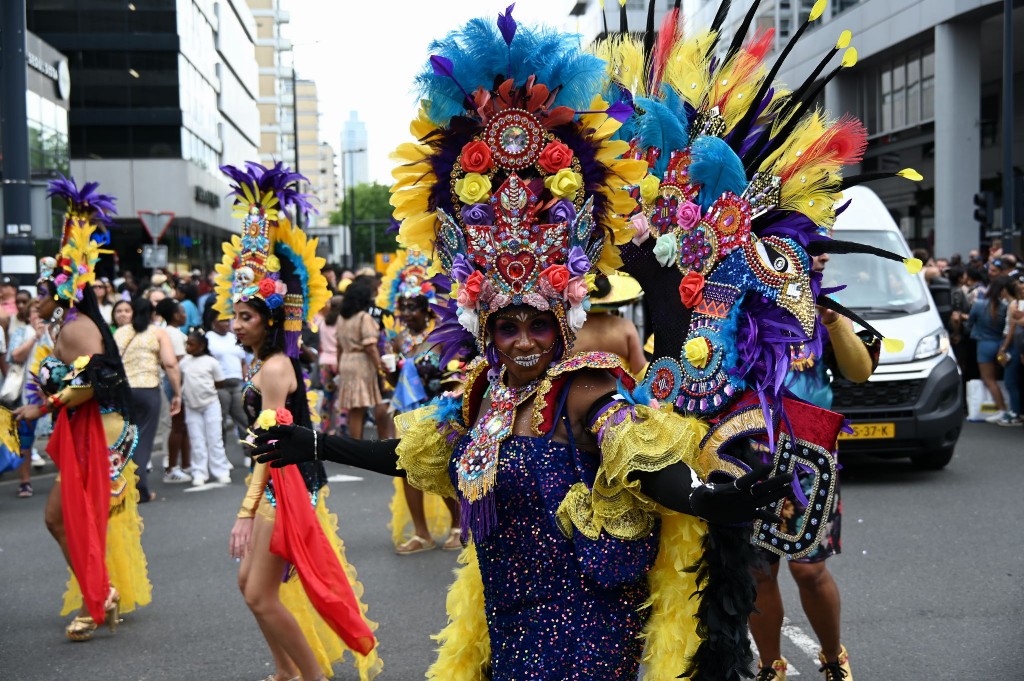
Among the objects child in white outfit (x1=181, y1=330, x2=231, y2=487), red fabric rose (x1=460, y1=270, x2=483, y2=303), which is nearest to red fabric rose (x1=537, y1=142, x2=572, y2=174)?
red fabric rose (x1=460, y1=270, x2=483, y2=303)

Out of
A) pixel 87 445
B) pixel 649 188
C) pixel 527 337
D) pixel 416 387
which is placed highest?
pixel 649 188

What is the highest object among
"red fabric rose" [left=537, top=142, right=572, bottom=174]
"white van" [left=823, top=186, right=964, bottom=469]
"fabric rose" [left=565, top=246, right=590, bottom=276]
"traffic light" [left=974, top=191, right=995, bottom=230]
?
"traffic light" [left=974, top=191, right=995, bottom=230]

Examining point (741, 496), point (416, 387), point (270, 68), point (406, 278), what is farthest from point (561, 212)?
point (270, 68)

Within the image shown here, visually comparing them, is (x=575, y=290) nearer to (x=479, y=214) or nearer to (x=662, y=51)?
(x=479, y=214)

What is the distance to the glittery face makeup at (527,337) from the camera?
3.07 m

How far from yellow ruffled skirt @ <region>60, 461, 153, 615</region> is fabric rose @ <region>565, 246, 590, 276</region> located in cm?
450

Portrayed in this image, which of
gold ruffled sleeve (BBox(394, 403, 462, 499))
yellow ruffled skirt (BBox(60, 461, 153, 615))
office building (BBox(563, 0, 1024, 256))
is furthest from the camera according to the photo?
office building (BBox(563, 0, 1024, 256))

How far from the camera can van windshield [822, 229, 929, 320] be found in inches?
399

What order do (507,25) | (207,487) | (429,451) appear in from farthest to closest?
(207,487) → (429,451) → (507,25)

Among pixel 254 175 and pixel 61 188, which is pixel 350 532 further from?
pixel 254 175

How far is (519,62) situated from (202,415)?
30.3 feet

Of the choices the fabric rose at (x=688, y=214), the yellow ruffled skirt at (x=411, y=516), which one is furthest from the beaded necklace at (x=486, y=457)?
the yellow ruffled skirt at (x=411, y=516)

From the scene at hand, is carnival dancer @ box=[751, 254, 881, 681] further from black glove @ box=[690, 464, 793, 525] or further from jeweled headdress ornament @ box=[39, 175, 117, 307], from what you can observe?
jeweled headdress ornament @ box=[39, 175, 117, 307]

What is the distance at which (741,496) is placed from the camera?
2.56m
